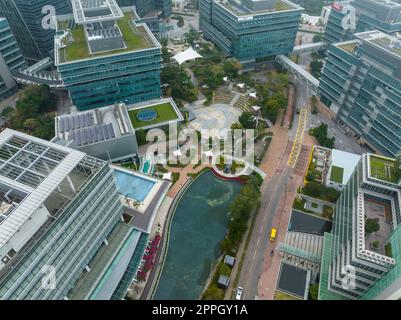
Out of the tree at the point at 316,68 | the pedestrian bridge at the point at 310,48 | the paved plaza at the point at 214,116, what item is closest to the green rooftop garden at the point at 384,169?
the paved plaza at the point at 214,116

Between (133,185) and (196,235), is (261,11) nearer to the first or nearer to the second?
(133,185)

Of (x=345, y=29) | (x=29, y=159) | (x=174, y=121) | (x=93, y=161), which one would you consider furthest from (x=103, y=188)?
(x=345, y=29)

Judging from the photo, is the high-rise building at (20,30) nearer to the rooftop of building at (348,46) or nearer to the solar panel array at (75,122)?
the solar panel array at (75,122)

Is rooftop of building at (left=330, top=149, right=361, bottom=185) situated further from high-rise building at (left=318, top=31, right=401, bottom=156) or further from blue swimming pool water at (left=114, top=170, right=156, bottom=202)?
blue swimming pool water at (left=114, top=170, right=156, bottom=202)

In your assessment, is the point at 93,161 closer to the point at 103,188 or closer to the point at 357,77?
the point at 103,188

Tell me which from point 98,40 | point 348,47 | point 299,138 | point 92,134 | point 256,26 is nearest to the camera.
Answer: point 92,134

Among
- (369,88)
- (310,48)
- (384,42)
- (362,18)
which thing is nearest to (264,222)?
(369,88)

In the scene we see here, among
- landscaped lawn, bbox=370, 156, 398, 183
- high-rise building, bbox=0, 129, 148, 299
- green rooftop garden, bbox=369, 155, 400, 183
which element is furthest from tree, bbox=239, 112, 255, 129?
high-rise building, bbox=0, 129, 148, 299
